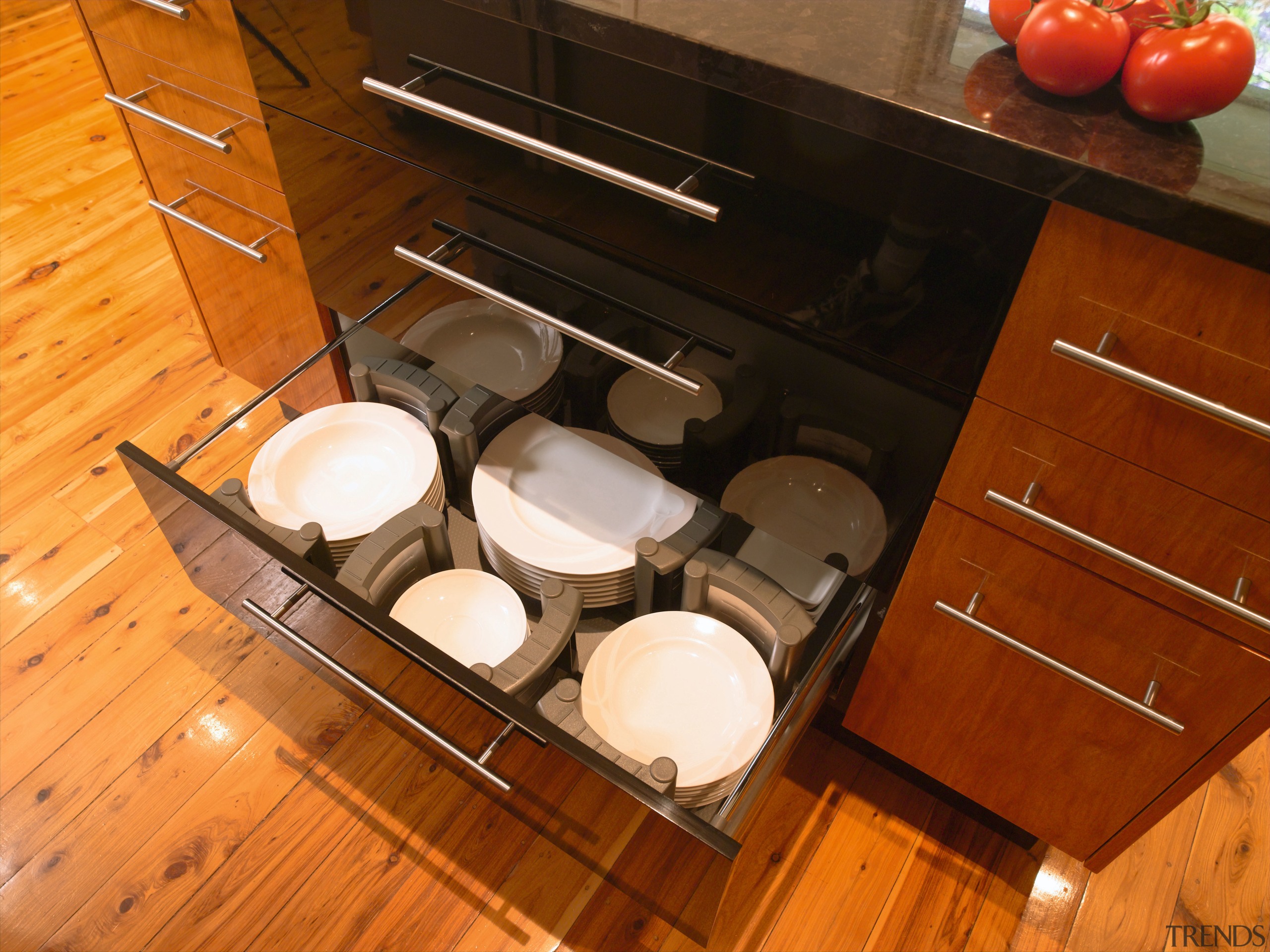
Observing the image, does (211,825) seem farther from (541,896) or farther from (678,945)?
(678,945)

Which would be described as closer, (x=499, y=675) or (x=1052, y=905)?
(x=499, y=675)

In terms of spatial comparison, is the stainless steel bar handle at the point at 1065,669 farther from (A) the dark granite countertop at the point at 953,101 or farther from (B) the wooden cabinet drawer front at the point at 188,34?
(B) the wooden cabinet drawer front at the point at 188,34

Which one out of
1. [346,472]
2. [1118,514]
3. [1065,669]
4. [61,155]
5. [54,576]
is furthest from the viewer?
[61,155]

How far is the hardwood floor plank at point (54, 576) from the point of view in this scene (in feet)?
4.67

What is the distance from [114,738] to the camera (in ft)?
4.26

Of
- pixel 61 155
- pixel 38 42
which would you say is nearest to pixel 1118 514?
pixel 61 155

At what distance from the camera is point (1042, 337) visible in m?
0.70

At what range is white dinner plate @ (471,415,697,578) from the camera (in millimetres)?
1122

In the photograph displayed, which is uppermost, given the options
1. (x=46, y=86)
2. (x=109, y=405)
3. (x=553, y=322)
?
(x=553, y=322)

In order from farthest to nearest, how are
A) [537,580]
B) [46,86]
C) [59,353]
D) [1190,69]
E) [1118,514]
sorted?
1. [46,86]
2. [59,353]
3. [537,580]
4. [1118,514]
5. [1190,69]

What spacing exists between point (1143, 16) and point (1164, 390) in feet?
0.85

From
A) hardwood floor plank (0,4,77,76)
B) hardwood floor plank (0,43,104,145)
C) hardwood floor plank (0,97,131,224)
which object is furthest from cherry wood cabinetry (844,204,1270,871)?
hardwood floor plank (0,4,77,76)

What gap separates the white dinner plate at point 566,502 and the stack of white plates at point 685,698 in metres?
0.10

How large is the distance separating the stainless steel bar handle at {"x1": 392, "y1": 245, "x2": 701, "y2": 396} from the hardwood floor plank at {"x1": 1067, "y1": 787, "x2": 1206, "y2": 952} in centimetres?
85
